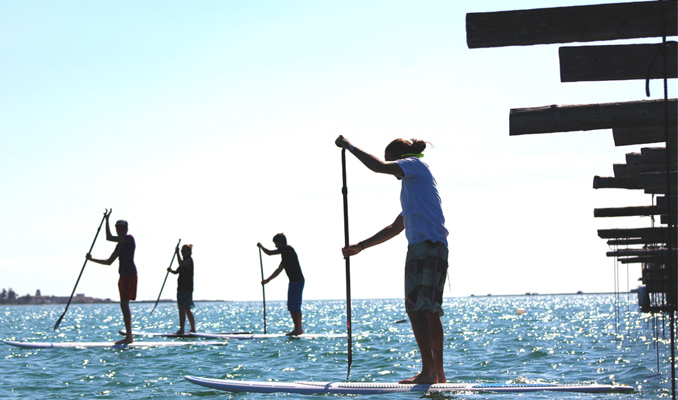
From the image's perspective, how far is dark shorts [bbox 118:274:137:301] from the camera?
44.2ft

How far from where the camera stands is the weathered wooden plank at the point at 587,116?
21.5 ft

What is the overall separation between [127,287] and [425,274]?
781cm

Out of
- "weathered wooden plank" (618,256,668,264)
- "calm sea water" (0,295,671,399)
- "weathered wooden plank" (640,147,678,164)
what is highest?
"weathered wooden plank" (640,147,678,164)

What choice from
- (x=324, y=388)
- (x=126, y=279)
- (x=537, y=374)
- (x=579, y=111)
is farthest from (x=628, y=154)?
(x=126, y=279)

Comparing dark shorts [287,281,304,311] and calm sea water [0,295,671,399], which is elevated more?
dark shorts [287,281,304,311]

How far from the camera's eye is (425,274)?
Result: 275 inches

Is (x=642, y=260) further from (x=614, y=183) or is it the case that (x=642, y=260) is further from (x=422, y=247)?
(x=422, y=247)

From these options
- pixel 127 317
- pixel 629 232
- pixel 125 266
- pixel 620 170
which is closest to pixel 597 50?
pixel 620 170

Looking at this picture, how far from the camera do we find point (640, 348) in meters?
14.5

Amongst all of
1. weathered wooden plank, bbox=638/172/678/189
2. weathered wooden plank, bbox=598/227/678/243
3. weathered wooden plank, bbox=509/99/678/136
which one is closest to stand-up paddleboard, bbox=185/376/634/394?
weathered wooden plank, bbox=509/99/678/136

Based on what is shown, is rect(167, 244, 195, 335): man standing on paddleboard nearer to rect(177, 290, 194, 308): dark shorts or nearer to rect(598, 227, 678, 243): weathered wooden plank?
rect(177, 290, 194, 308): dark shorts

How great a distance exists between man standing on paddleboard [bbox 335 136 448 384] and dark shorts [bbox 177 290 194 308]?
430 inches

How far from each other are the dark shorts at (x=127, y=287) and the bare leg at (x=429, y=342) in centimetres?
734

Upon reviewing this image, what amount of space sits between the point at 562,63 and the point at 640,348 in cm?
957
